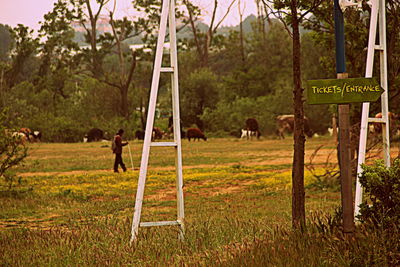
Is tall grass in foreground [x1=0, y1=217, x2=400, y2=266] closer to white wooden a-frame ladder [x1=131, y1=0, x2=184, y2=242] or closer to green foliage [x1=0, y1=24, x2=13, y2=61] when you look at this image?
white wooden a-frame ladder [x1=131, y1=0, x2=184, y2=242]

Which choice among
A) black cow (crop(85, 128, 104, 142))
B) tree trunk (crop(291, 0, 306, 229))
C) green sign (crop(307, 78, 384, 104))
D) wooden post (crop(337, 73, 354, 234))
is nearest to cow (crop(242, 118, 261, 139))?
black cow (crop(85, 128, 104, 142))

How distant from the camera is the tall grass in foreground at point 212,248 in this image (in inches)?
237

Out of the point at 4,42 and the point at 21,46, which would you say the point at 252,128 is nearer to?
the point at 21,46

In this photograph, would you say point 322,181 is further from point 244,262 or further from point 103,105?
point 103,105

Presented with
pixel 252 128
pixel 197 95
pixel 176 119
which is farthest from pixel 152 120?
pixel 197 95

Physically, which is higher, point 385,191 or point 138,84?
point 138,84

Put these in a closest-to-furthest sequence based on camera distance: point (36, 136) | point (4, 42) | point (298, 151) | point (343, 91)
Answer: point (343, 91) < point (298, 151) < point (36, 136) < point (4, 42)

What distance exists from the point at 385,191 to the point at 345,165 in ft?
2.24

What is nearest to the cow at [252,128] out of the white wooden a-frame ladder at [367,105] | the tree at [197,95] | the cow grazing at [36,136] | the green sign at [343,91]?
the tree at [197,95]

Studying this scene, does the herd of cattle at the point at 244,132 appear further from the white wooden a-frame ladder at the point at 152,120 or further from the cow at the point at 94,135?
the white wooden a-frame ladder at the point at 152,120

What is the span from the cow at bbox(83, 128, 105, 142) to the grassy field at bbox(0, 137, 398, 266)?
22226 millimetres

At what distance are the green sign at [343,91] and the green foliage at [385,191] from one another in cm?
86

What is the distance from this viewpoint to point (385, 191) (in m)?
6.64

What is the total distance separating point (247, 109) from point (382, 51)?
46983mm
